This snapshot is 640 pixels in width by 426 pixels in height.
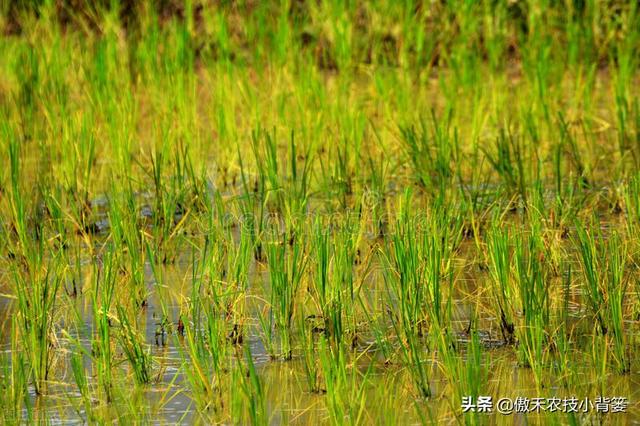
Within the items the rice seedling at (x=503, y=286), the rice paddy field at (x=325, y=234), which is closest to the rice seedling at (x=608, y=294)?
the rice paddy field at (x=325, y=234)

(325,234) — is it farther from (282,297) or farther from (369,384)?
(369,384)

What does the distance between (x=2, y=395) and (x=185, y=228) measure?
167 centimetres

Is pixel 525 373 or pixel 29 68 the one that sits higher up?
pixel 29 68

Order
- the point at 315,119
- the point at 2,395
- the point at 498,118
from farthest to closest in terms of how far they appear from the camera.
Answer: the point at 498,118, the point at 315,119, the point at 2,395

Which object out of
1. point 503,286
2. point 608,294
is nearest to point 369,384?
point 503,286

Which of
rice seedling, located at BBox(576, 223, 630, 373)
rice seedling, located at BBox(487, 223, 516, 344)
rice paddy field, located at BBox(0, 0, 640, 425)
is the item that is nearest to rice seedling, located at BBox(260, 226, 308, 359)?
rice paddy field, located at BBox(0, 0, 640, 425)

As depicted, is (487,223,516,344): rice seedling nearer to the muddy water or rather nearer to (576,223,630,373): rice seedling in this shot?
the muddy water

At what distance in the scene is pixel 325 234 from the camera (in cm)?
360

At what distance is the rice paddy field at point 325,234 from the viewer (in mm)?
3135

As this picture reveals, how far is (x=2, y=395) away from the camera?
3137 mm

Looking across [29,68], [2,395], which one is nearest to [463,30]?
[29,68]

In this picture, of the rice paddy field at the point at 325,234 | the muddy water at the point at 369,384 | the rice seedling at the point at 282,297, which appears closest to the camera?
the muddy water at the point at 369,384

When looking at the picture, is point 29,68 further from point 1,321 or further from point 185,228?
point 1,321

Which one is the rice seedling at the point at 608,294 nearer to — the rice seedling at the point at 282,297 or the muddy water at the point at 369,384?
the muddy water at the point at 369,384
